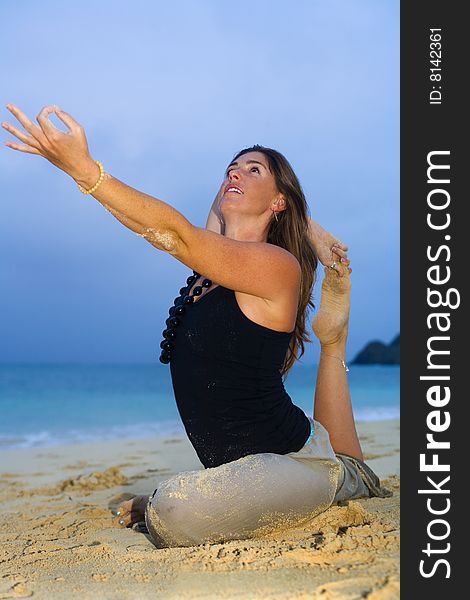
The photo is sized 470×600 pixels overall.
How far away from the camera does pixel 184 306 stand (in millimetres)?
2842

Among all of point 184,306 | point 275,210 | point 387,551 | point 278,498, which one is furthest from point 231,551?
point 275,210

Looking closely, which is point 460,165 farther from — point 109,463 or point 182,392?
point 109,463

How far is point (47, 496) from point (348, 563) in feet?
8.74

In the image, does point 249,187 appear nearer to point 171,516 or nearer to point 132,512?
point 171,516

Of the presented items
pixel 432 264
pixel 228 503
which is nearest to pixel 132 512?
pixel 228 503

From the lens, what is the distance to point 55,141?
2088 millimetres

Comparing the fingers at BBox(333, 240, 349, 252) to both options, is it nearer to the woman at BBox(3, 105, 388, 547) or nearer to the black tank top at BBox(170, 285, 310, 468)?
the woman at BBox(3, 105, 388, 547)

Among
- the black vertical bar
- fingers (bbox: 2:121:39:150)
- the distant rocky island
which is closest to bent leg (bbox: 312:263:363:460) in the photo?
the black vertical bar

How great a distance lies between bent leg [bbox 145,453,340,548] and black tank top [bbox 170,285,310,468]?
0.34 feet

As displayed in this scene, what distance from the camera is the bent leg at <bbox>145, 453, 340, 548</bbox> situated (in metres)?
2.48

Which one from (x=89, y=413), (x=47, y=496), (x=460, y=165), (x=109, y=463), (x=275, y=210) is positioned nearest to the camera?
(x=460, y=165)

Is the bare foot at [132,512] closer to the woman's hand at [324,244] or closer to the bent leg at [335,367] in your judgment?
the bent leg at [335,367]

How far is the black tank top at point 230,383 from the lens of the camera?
2590 mm

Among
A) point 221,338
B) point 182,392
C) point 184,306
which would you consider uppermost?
point 184,306
